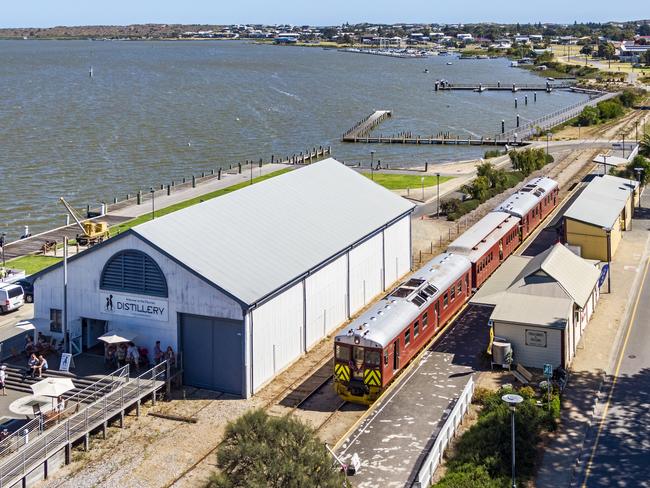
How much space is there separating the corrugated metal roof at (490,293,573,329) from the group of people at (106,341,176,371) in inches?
515

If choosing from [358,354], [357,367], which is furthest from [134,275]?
[357,367]

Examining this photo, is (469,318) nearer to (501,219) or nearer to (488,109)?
(501,219)

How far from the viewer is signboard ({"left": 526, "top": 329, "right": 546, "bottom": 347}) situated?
32844 millimetres

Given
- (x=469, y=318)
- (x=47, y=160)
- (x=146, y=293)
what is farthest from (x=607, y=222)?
(x=47, y=160)

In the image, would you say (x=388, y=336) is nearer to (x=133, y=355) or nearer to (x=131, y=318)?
(x=133, y=355)

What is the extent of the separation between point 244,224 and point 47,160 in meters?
66.0

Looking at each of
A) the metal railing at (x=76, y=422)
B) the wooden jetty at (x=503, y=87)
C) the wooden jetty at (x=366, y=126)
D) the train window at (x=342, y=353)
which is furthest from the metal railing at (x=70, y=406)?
the wooden jetty at (x=503, y=87)

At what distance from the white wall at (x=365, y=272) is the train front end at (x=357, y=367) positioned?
919cm

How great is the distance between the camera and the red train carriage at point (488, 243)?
42062mm

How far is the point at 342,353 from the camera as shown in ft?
99.7

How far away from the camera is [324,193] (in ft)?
140

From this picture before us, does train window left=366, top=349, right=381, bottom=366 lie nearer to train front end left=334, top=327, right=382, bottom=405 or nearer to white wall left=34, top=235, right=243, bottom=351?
train front end left=334, top=327, right=382, bottom=405

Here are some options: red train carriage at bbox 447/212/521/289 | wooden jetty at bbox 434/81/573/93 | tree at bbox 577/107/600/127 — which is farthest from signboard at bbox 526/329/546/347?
wooden jetty at bbox 434/81/573/93

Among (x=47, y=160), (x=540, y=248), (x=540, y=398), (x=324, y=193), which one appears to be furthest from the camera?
(x=47, y=160)
